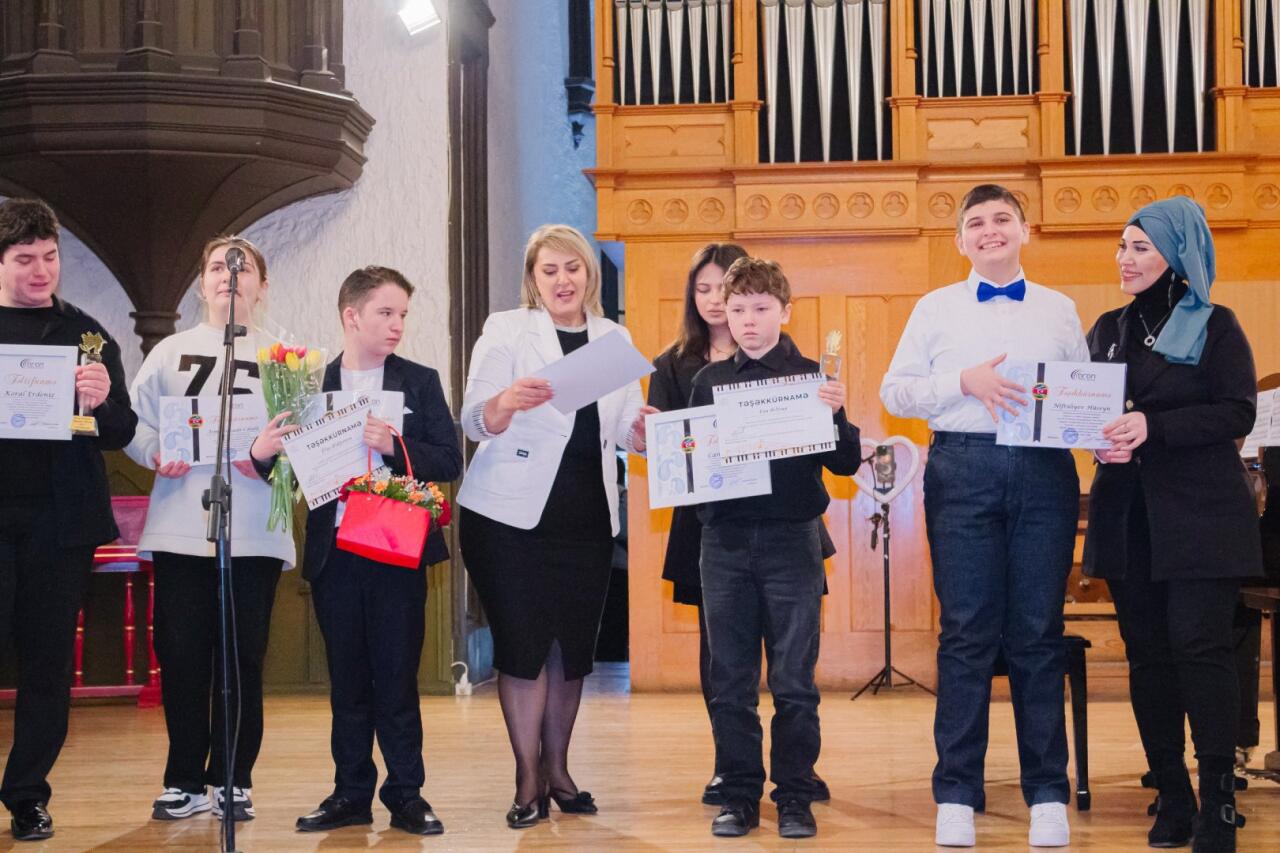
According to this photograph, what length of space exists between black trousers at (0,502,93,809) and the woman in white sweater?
285mm

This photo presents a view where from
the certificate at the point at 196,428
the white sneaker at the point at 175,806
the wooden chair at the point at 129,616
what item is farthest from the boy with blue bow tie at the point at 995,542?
the wooden chair at the point at 129,616

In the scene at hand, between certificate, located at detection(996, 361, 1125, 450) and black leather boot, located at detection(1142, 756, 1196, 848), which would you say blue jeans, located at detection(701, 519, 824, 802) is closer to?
certificate, located at detection(996, 361, 1125, 450)

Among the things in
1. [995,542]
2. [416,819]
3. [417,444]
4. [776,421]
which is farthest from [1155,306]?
[416,819]

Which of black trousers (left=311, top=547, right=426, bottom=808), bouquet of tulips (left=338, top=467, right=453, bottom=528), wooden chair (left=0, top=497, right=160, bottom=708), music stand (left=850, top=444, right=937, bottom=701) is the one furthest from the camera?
music stand (left=850, top=444, right=937, bottom=701)

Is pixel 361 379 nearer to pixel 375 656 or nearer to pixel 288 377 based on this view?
pixel 288 377

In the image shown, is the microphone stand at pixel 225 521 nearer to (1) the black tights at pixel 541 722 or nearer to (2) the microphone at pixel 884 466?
(1) the black tights at pixel 541 722

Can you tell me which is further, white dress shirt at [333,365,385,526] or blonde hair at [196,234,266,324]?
blonde hair at [196,234,266,324]

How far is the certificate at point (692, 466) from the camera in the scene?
382cm

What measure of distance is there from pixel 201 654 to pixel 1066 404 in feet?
8.45

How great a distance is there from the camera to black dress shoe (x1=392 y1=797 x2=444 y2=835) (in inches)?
155

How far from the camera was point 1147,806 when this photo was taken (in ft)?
13.9

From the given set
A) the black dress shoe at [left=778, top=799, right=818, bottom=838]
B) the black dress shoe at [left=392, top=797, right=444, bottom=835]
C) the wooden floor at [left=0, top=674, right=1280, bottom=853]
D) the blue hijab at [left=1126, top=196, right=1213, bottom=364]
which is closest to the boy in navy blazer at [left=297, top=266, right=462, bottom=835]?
the black dress shoe at [left=392, top=797, right=444, bottom=835]

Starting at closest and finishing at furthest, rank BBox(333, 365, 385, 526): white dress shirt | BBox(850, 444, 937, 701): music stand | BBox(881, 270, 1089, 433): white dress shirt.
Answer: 1. BBox(881, 270, 1089, 433): white dress shirt
2. BBox(333, 365, 385, 526): white dress shirt
3. BBox(850, 444, 937, 701): music stand

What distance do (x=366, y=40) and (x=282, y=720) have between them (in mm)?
3496
